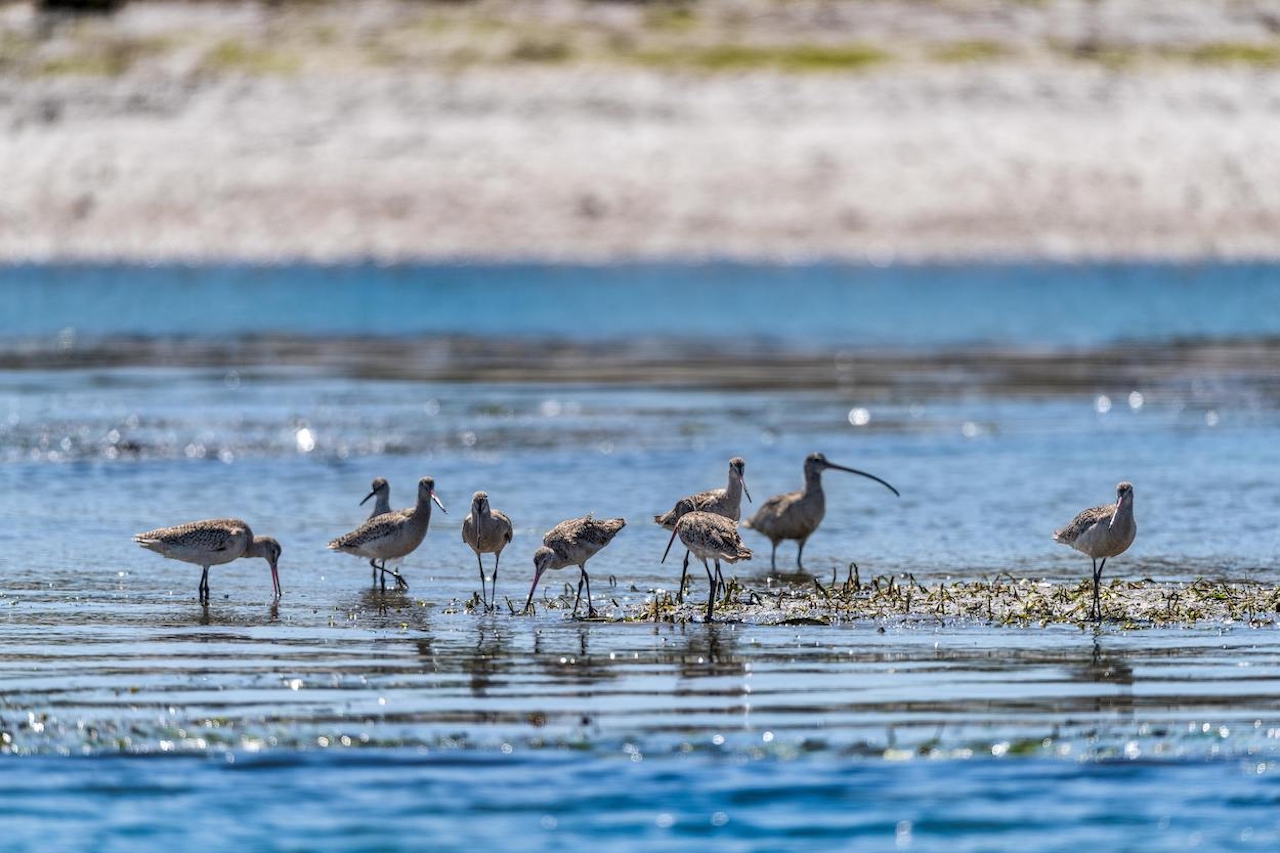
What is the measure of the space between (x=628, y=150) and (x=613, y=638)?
76.0 metres

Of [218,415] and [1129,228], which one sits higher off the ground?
[1129,228]

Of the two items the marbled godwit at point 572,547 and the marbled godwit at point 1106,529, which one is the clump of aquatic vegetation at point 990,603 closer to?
the marbled godwit at point 1106,529

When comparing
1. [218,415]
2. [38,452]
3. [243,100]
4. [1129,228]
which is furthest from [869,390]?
[243,100]

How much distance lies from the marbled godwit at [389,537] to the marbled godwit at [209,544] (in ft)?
2.04

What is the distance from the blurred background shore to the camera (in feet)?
287

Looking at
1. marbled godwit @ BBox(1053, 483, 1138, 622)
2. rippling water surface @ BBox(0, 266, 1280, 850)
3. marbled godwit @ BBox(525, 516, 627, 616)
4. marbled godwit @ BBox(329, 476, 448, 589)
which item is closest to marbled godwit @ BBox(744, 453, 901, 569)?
rippling water surface @ BBox(0, 266, 1280, 850)

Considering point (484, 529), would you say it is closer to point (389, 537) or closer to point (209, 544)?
point (389, 537)

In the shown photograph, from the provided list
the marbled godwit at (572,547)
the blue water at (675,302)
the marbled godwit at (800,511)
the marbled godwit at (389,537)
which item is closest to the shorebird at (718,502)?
the marbled godwit at (572,547)

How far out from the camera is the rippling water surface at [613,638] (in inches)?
448

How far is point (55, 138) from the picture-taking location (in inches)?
3664

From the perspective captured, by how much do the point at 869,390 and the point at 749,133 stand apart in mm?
54302

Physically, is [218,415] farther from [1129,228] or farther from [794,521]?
[1129,228]

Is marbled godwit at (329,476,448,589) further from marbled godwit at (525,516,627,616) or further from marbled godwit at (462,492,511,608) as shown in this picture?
marbled godwit at (525,516,627,616)

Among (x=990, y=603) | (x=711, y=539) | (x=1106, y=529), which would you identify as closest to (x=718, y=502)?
(x=711, y=539)
